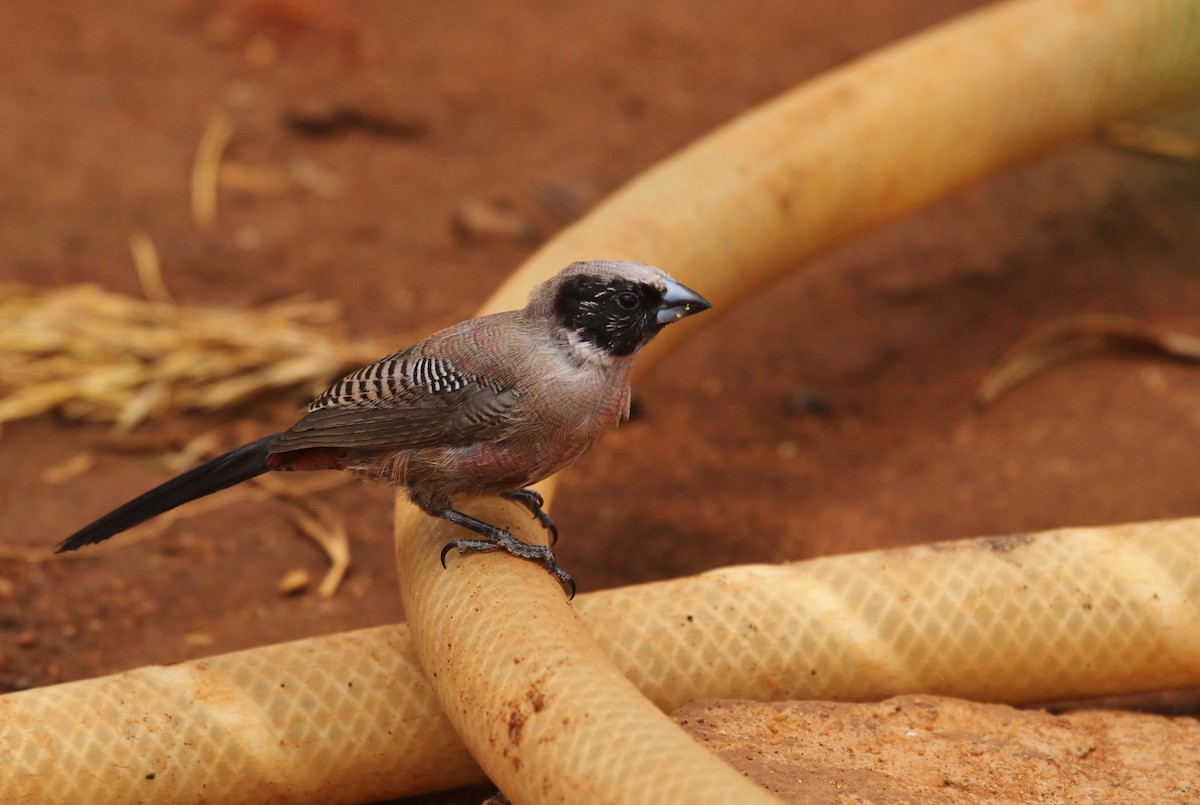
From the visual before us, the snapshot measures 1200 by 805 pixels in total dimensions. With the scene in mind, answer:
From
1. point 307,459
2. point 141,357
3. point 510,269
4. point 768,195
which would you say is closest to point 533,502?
point 307,459

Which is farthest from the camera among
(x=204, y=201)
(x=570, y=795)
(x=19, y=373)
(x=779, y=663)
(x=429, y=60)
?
(x=429, y=60)

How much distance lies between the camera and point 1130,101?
16.2 ft

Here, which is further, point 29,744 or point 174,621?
point 174,621

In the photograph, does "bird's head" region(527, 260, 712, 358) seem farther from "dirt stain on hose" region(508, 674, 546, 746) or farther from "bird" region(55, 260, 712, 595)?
"dirt stain on hose" region(508, 674, 546, 746)

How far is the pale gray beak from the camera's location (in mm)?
3041

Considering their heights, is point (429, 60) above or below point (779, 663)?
above

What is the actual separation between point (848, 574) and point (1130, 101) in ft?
9.32

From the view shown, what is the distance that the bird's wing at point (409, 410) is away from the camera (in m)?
2.97

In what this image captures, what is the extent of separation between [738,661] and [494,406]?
2.57ft

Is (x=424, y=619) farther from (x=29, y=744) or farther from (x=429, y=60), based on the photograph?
(x=429, y=60)

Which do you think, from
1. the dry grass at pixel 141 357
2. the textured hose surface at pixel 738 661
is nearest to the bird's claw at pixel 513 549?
the textured hose surface at pixel 738 661

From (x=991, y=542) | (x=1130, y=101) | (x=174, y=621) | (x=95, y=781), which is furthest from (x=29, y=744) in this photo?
(x=1130, y=101)

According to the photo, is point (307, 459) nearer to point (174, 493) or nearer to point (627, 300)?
point (174, 493)

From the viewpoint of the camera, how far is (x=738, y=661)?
114 inches
